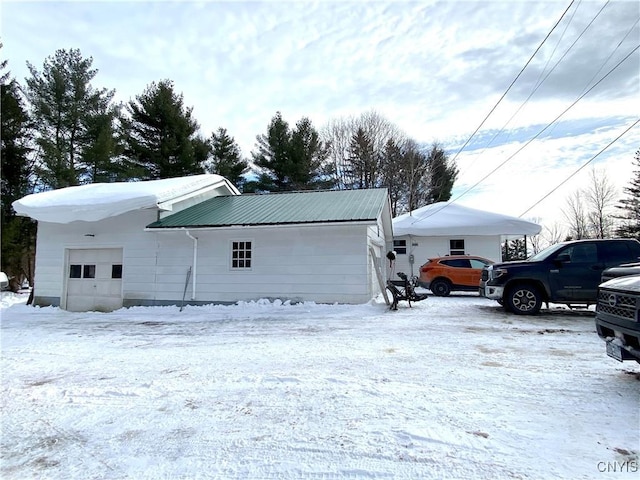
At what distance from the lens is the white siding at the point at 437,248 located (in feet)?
64.0

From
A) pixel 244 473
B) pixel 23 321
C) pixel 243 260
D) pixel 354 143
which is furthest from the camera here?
pixel 354 143

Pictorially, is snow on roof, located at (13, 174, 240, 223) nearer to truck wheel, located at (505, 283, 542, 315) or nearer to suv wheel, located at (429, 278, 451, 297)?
suv wheel, located at (429, 278, 451, 297)

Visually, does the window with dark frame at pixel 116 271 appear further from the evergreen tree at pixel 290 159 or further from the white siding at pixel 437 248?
the evergreen tree at pixel 290 159

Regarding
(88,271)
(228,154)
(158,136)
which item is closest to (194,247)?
(88,271)

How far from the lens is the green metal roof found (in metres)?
11.8

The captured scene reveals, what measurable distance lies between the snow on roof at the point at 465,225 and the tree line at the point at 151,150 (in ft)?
31.1

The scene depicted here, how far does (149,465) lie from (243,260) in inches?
382

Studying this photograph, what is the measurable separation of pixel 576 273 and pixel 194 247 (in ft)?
36.3

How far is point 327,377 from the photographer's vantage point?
487 centimetres

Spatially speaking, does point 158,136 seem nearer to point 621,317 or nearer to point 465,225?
point 465,225

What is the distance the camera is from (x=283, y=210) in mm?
13008

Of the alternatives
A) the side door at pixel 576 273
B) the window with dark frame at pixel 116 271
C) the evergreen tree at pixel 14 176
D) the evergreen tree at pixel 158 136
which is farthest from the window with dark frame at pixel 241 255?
the evergreen tree at pixel 158 136

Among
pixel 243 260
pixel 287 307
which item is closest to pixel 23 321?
pixel 243 260

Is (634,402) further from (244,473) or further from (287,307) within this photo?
(287,307)
